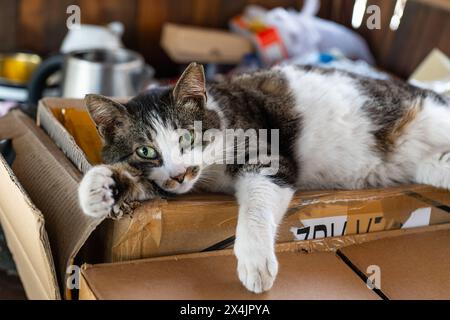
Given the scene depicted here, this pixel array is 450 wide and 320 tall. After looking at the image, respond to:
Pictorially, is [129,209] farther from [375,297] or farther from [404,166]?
[404,166]

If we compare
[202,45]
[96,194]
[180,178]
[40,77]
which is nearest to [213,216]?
[180,178]

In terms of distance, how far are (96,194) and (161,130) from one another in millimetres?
209

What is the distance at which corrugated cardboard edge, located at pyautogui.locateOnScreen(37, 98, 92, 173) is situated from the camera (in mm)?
958

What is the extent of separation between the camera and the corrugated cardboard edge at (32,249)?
31.8 inches

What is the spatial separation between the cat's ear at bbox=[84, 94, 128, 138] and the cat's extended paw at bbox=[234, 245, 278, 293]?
0.33 m

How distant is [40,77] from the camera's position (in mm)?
1816

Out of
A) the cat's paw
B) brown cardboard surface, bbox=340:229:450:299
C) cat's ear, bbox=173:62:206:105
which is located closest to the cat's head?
cat's ear, bbox=173:62:206:105

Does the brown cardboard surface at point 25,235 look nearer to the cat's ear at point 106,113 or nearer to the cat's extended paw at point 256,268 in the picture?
the cat's ear at point 106,113

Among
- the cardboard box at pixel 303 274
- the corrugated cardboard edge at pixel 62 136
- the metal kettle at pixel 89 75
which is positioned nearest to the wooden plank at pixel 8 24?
the metal kettle at pixel 89 75

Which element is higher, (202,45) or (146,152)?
(146,152)

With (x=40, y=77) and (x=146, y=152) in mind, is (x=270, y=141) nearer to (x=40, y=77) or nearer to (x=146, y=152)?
(x=146, y=152)

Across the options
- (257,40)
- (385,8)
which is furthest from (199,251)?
(385,8)

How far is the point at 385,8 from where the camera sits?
238 centimetres

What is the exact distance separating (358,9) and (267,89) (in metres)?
1.56
